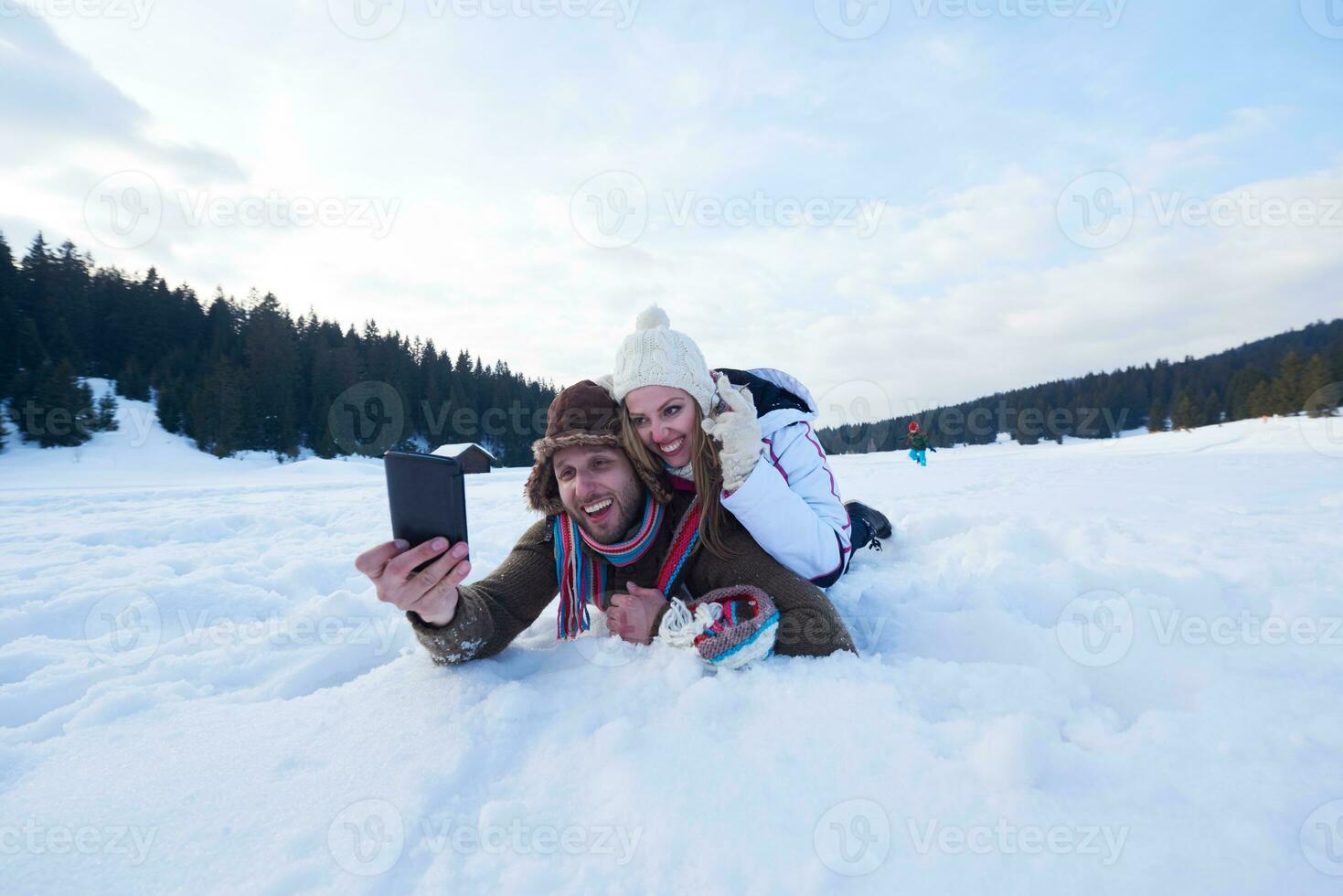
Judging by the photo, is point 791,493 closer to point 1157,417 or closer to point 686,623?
point 686,623

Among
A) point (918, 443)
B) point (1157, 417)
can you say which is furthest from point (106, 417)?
point (1157, 417)

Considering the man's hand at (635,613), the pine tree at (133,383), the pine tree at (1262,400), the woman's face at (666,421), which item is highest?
the pine tree at (133,383)

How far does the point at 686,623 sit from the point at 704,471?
25.2 inches

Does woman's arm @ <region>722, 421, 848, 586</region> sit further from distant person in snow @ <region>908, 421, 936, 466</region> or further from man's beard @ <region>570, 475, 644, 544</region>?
distant person in snow @ <region>908, 421, 936, 466</region>

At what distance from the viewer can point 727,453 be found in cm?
227

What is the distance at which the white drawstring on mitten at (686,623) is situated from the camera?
2123 millimetres

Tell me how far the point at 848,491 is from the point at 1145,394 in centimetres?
8340

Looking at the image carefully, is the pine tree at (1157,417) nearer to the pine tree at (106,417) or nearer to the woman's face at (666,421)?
the woman's face at (666,421)

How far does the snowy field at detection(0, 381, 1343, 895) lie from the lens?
3.81ft

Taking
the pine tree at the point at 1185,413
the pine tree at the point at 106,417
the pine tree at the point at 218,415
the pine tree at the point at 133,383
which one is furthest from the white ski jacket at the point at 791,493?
the pine tree at the point at 1185,413

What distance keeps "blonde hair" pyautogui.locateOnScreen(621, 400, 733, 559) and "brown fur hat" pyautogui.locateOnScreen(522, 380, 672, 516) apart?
5 cm

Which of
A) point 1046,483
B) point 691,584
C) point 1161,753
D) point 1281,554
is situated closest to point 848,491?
point 1046,483

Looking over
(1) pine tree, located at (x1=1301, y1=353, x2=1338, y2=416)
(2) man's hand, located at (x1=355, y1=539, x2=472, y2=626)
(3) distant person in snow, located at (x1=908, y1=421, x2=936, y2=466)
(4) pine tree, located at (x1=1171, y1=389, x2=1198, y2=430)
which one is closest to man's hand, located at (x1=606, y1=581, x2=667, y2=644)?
(2) man's hand, located at (x1=355, y1=539, x2=472, y2=626)

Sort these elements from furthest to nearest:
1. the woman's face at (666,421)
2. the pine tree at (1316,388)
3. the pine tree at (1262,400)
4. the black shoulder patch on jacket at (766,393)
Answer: the pine tree at (1262,400), the pine tree at (1316,388), the black shoulder patch on jacket at (766,393), the woman's face at (666,421)
